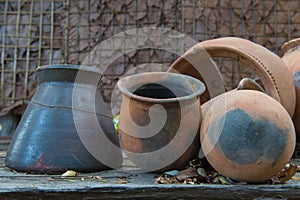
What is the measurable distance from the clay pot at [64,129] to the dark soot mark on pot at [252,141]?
49 centimetres

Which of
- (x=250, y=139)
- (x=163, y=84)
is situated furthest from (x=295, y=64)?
(x=250, y=139)

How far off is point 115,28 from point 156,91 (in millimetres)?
1732

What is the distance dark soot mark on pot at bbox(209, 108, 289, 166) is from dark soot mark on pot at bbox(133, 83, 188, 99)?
0.32 metres

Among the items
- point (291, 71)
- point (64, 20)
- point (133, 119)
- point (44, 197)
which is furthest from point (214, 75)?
point (64, 20)

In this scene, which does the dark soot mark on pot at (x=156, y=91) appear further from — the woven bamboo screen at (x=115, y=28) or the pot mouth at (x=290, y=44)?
the woven bamboo screen at (x=115, y=28)

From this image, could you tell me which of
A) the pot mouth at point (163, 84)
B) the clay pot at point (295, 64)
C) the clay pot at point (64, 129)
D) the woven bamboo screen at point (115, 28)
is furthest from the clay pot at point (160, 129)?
the woven bamboo screen at point (115, 28)

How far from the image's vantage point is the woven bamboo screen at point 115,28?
3.00 m

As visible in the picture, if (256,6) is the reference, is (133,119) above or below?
below

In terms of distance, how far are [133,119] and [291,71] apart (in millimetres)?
877

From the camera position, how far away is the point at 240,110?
1096 millimetres

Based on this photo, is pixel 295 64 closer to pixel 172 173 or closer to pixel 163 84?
pixel 163 84

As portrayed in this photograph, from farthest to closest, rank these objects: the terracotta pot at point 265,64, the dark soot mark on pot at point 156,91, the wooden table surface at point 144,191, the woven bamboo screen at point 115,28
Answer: the woven bamboo screen at point 115,28 → the terracotta pot at point 265,64 → the dark soot mark on pot at point 156,91 → the wooden table surface at point 144,191

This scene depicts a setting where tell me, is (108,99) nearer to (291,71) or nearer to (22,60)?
(22,60)

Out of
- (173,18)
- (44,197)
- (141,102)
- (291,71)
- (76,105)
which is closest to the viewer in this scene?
(44,197)
